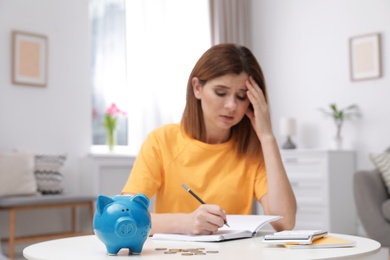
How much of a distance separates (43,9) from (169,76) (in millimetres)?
1355

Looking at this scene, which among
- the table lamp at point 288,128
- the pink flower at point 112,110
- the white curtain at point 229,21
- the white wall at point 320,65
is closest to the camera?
the pink flower at point 112,110

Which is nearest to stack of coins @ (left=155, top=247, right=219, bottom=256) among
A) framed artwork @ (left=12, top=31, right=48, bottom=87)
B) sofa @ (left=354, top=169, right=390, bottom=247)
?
sofa @ (left=354, top=169, right=390, bottom=247)

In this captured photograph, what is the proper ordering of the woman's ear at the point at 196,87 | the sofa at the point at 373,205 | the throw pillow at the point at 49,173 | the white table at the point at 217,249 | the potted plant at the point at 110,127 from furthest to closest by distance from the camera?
the potted plant at the point at 110,127, the throw pillow at the point at 49,173, the sofa at the point at 373,205, the woman's ear at the point at 196,87, the white table at the point at 217,249

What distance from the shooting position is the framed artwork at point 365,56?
18.1 feet

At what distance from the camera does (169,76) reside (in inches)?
225

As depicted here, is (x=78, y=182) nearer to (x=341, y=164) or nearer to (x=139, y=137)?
(x=139, y=137)

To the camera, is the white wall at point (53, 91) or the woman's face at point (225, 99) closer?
the woman's face at point (225, 99)

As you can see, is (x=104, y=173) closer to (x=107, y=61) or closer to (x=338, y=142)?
(x=107, y=61)

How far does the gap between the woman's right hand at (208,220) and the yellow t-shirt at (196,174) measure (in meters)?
0.36

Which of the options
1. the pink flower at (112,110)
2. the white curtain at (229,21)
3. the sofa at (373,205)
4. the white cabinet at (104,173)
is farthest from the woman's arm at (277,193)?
the white curtain at (229,21)

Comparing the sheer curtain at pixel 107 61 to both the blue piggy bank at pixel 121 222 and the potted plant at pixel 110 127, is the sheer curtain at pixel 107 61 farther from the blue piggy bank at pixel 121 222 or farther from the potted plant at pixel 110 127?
the blue piggy bank at pixel 121 222

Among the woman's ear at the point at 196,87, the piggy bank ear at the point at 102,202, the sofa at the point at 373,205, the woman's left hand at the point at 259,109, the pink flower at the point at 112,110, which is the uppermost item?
the pink flower at the point at 112,110

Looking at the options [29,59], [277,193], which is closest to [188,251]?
[277,193]

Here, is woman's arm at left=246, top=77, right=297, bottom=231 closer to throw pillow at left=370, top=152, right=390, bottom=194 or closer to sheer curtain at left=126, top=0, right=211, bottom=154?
throw pillow at left=370, top=152, right=390, bottom=194
